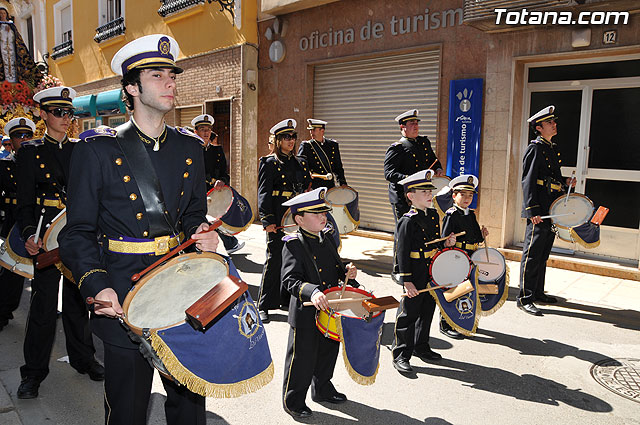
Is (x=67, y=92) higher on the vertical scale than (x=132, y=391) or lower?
higher

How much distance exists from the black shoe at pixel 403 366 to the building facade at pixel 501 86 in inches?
204

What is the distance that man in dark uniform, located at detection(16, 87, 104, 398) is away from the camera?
4.23 m

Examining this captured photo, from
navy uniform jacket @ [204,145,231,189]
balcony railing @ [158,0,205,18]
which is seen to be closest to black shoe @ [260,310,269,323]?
navy uniform jacket @ [204,145,231,189]

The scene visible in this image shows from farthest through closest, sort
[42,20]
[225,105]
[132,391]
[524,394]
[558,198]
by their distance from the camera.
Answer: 1. [42,20]
2. [225,105]
3. [558,198]
4. [524,394]
5. [132,391]

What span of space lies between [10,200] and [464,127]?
24.2 ft

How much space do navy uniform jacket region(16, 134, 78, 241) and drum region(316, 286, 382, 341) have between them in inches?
93.0

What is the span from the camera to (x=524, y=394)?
4344 mm

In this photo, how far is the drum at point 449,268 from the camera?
4.75 m

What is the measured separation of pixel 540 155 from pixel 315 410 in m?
4.51

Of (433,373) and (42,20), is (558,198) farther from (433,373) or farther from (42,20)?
(42,20)

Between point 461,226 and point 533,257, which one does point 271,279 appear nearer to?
point 461,226

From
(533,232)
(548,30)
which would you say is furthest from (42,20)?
(533,232)

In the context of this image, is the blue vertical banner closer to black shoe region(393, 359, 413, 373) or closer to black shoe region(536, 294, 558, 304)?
black shoe region(536, 294, 558, 304)

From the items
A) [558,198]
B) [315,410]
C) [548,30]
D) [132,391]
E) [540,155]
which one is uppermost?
[548,30]
